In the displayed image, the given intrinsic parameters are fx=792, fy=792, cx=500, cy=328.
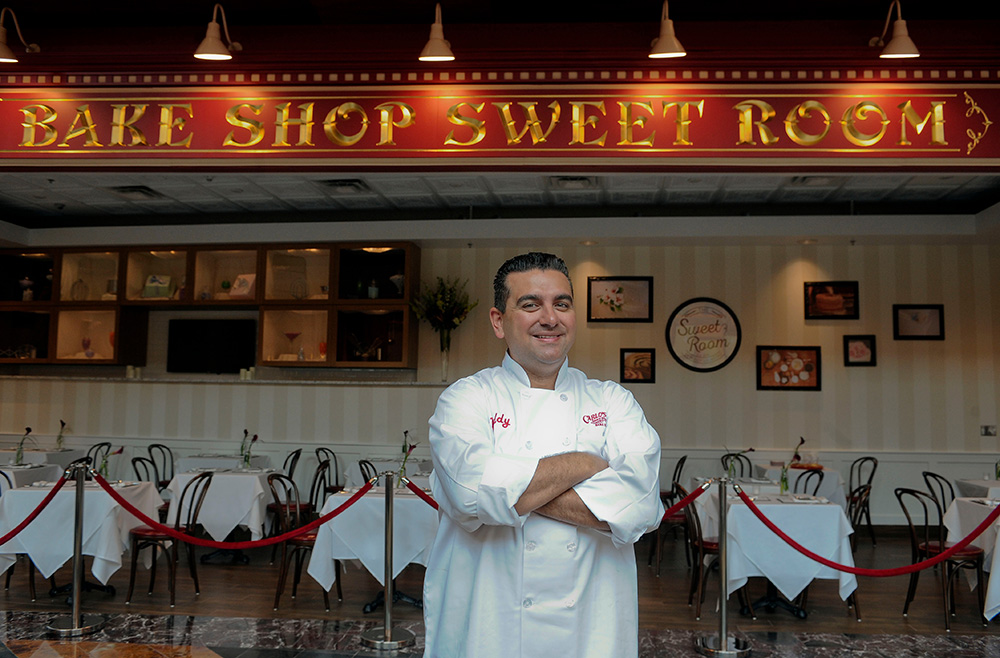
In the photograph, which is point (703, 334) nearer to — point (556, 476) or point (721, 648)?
point (721, 648)

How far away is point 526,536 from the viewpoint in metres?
1.74

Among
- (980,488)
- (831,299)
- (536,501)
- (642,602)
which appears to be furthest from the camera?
(831,299)

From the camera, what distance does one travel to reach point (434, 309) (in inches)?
353

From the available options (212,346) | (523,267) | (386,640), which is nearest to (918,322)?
(386,640)

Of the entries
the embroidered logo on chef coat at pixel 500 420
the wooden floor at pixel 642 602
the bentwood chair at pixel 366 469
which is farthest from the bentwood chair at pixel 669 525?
the embroidered logo on chef coat at pixel 500 420

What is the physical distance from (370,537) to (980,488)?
5250mm

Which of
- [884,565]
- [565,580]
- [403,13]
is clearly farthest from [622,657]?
[884,565]

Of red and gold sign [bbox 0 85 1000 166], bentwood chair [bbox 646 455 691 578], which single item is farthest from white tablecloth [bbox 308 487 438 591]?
red and gold sign [bbox 0 85 1000 166]

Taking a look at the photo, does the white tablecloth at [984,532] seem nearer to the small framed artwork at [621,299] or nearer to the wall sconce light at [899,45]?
the wall sconce light at [899,45]

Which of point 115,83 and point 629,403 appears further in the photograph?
point 115,83

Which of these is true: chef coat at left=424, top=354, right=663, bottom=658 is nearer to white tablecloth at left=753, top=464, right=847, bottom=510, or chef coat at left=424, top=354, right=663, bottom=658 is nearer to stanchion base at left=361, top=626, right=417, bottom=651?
stanchion base at left=361, top=626, right=417, bottom=651

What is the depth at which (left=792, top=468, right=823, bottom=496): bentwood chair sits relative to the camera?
292 inches

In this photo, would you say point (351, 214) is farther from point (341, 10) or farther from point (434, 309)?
point (341, 10)

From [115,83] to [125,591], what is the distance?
11.4ft
